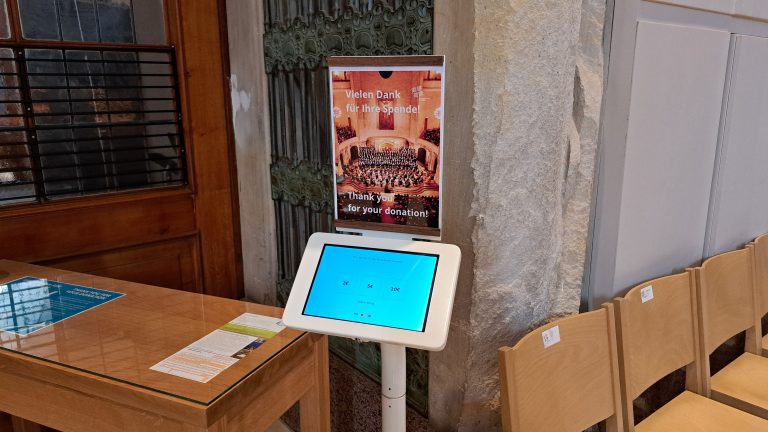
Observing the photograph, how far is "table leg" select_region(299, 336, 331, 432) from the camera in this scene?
1.52m

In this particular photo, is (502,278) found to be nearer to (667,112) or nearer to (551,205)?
(551,205)

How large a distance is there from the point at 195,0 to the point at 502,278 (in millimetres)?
1703

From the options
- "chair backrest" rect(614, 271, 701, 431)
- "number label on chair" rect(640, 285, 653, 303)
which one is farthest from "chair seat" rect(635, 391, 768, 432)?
"number label on chair" rect(640, 285, 653, 303)

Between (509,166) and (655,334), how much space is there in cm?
87

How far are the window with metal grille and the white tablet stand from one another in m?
1.31

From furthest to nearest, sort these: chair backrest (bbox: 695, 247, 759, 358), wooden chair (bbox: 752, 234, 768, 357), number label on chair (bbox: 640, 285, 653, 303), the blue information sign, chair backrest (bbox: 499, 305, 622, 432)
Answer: wooden chair (bbox: 752, 234, 768, 357)
chair backrest (bbox: 695, 247, 759, 358)
number label on chair (bbox: 640, 285, 653, 303)
the blue information sign
chair backrest (bbox: 499, 305, 622, 432)

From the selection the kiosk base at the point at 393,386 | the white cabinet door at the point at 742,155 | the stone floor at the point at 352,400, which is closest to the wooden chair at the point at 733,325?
the white cabinet door at the point at 742,155

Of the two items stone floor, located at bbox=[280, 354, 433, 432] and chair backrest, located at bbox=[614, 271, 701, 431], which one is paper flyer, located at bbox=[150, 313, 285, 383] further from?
chair backrest, located at bbox=[614, 271, 701, 431]

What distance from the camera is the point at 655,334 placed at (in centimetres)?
186

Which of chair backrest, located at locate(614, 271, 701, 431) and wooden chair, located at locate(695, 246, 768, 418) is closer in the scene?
chair backrest, located at locate(614, 271, 701, 431)

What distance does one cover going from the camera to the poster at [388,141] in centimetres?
113

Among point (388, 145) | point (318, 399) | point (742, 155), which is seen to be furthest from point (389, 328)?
point (742, 155)

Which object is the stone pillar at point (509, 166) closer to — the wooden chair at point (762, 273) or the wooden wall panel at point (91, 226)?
the wooden chair at point (762, 273)

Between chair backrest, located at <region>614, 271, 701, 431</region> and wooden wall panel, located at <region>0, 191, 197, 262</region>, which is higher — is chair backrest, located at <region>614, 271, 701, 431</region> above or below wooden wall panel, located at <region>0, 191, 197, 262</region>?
below
